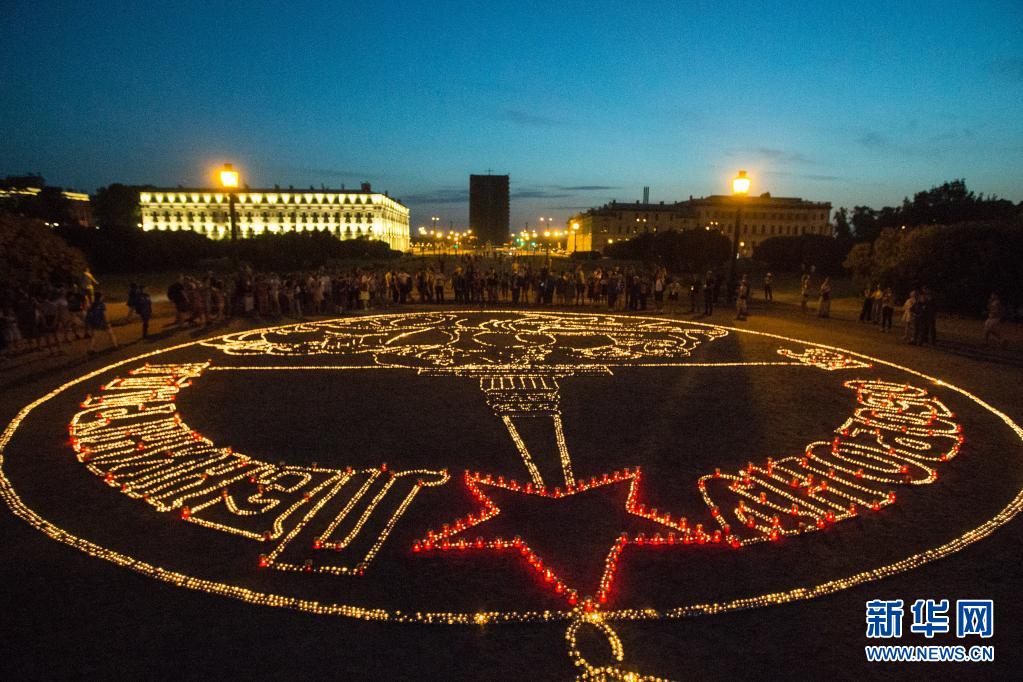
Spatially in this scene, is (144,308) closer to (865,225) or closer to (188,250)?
(188,250)

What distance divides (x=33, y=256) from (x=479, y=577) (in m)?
19.5

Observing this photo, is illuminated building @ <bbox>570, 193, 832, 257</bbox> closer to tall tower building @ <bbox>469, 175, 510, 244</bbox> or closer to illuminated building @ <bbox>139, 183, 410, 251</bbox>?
illuminated building @ <bbox>139, 183, 410, 251</bbox>

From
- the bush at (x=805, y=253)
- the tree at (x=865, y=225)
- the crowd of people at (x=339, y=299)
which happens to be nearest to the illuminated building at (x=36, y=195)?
the crowd of people at (x=339, y=299)

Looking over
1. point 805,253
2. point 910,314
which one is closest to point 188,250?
point 910,314

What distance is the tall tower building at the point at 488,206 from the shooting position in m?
196

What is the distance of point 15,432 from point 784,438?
1154 centimetres

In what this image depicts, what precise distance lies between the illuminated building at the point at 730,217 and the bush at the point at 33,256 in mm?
114906

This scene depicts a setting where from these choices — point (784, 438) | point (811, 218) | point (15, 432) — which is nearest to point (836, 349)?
point (784, 438)

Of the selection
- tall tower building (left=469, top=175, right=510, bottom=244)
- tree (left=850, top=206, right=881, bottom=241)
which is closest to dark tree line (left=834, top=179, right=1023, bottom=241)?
tree (left=850, top=206, right=881, bottom=241)

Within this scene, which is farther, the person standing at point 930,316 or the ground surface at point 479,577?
the person standing at point 930,316

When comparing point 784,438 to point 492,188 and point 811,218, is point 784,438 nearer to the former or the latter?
point 811,218

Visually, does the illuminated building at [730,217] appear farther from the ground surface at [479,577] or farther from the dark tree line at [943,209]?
the ground surface at [479,577]

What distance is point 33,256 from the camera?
57.3 ft

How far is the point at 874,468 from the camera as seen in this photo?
25.0ft
